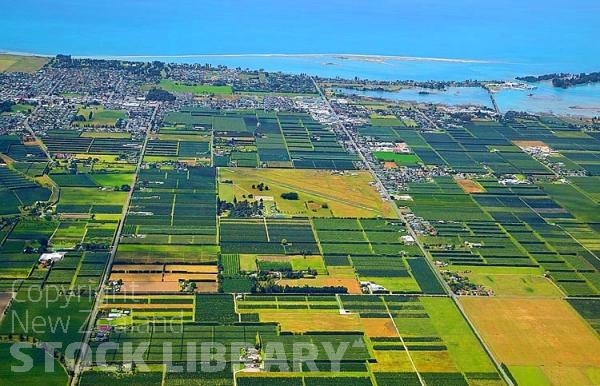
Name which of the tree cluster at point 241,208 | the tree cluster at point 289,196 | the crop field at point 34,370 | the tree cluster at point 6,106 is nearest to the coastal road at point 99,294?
the crop field at point 34,370

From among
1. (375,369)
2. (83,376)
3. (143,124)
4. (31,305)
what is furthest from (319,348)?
(143,124)

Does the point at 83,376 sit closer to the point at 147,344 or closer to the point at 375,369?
→ the point at 147,344

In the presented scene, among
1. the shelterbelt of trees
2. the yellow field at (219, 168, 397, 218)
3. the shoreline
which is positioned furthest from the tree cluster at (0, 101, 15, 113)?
the shelterbelt of trees

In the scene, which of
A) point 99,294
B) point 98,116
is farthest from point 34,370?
point 98,116

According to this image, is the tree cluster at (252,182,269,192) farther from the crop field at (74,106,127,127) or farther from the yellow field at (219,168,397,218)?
the crop field at (74,106,127,127)

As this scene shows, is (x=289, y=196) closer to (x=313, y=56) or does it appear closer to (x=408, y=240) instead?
(x=408, y=240)
